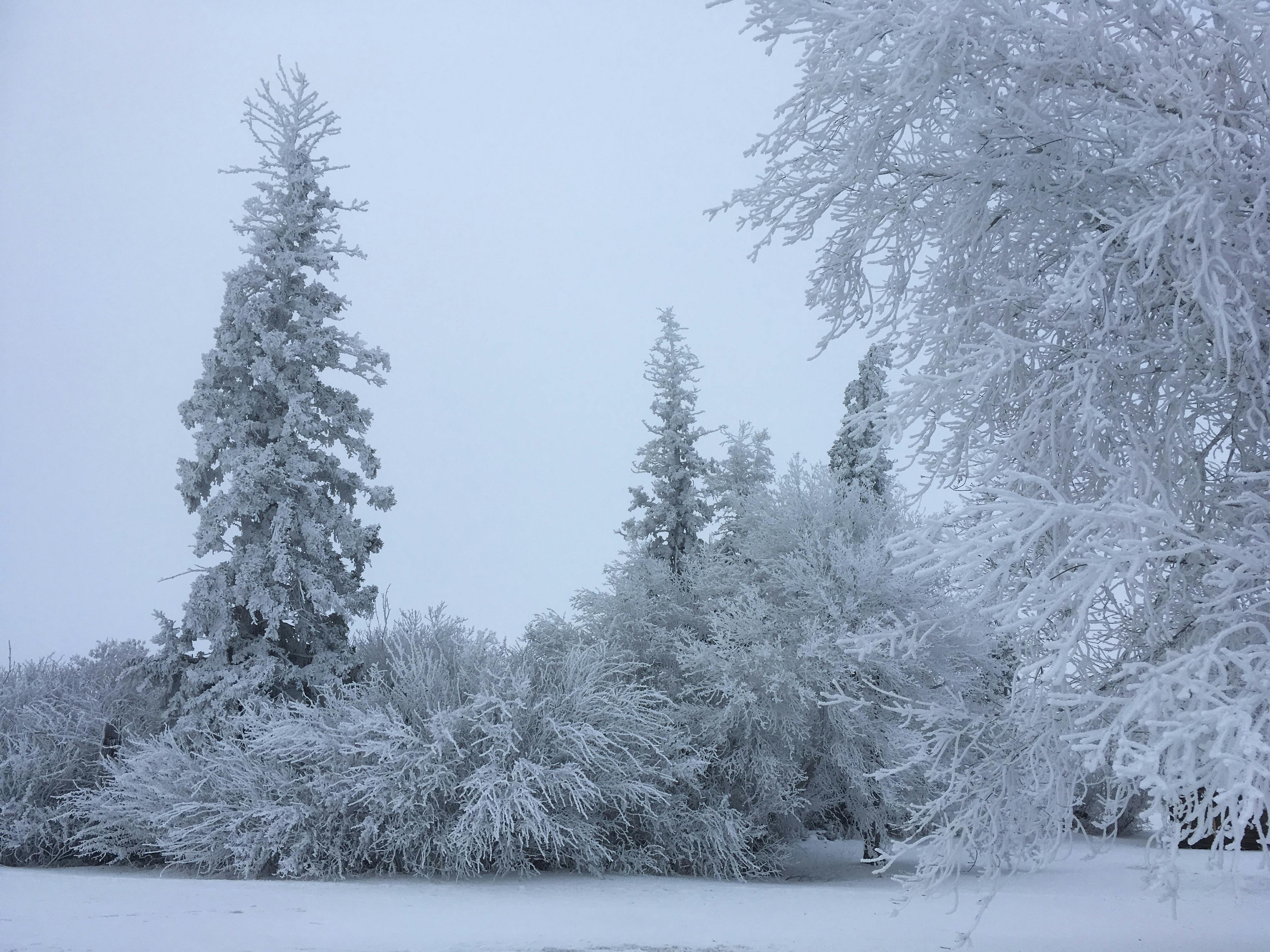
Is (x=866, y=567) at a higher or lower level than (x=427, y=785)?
higher

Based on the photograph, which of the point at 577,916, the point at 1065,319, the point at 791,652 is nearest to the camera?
the point at 1065,319

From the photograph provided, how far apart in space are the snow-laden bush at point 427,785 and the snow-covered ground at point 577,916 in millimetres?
452

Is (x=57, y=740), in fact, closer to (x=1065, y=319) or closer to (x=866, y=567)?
(x=866, y=567)

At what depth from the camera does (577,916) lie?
938 cm

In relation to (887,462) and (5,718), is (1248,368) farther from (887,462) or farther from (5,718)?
(5,718)

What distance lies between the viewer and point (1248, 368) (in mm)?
6520

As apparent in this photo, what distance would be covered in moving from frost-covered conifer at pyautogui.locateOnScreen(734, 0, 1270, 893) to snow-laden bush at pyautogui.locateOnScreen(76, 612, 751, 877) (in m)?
4.96

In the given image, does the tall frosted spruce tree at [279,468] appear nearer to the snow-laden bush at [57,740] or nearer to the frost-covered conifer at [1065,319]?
the snow-laden bush at [57,740]

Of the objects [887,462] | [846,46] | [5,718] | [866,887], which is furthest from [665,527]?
[846,46]

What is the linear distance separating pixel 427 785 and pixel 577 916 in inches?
105

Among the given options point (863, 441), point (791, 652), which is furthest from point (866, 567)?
point (863, 441)

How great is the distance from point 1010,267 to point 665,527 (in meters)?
9.99

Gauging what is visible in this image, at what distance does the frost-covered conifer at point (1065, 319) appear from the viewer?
5.58 metres

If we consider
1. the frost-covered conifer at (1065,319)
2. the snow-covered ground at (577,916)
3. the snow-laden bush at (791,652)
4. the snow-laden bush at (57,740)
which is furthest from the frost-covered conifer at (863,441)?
the snow-laden bush at (57,740)
